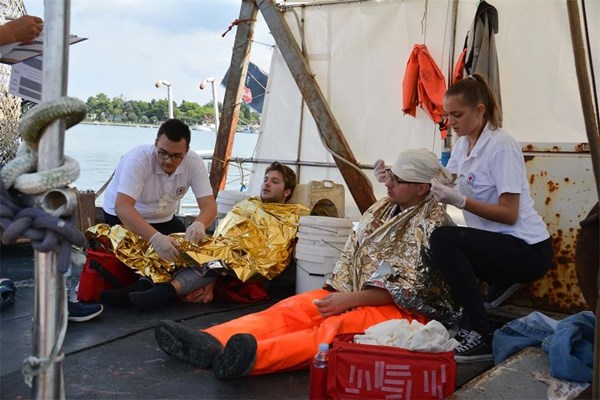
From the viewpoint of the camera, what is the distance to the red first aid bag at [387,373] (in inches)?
82.7

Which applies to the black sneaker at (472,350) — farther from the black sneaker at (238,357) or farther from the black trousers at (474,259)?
the black sneaker at (238,357)

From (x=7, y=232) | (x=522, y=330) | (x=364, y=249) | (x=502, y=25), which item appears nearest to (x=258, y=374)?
(x=364, y=249)

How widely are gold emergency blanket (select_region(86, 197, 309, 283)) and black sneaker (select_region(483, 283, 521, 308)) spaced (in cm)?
131

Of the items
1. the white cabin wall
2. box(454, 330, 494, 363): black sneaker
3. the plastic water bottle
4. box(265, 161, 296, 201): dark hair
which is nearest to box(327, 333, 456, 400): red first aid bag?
the plastic water bottle

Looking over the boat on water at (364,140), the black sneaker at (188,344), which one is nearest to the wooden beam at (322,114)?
the boat on water at (364,140)

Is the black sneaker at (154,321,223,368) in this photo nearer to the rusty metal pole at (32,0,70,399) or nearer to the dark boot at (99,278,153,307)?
the dark boot at (99,278,153,307)

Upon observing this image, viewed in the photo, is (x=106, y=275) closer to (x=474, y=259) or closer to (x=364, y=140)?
(x=474, y=259)

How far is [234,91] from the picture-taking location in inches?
231

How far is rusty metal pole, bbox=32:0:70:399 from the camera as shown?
1137 mm

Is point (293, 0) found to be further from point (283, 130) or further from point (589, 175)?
point (589, 175)

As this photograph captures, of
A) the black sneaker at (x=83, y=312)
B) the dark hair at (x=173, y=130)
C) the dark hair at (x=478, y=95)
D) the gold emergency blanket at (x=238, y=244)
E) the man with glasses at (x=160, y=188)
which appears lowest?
the black sneaker at (x=83, y=312)

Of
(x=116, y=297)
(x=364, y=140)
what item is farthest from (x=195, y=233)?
(x=364, y=140)

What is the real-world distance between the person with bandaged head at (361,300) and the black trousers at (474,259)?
16cm

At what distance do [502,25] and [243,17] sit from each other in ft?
8.02
